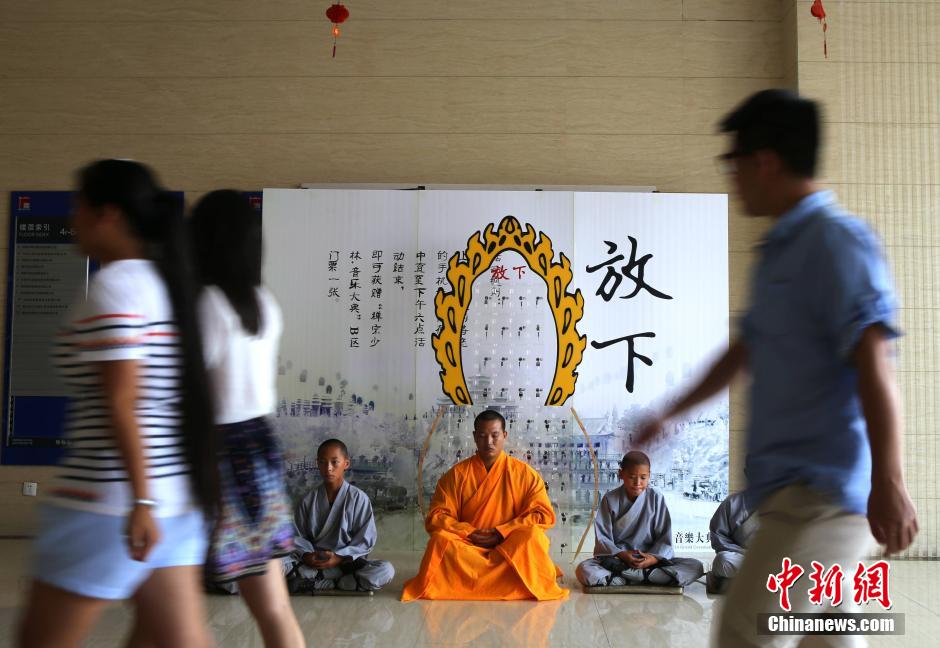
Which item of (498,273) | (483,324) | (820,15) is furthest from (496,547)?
(820,15)

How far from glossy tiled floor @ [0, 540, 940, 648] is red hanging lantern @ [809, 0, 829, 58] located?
3.00m

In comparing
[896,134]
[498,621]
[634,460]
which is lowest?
[498,621]

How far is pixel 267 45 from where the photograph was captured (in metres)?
5.62

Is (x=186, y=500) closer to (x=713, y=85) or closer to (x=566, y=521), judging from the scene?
(x=566, y=521)

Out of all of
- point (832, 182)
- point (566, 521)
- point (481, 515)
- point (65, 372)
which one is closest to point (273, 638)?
point (65, 372)

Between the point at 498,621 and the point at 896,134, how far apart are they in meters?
3.62

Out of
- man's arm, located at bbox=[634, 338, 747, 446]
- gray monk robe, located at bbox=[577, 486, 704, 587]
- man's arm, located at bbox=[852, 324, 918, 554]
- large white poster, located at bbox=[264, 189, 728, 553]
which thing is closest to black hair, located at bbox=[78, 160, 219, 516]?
man's arm, located at bbox=[634, 338, 747, 446]

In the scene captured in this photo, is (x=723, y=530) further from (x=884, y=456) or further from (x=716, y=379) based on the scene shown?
(x=884, y=456)

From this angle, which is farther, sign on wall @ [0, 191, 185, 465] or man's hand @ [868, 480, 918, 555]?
sign on wall @ [0, 191, 185, 465]

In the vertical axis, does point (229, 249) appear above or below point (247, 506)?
above

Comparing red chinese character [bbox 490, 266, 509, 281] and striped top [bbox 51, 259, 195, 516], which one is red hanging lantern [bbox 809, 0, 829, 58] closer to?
red chinese character [bbox 490, 266, 509, 281]

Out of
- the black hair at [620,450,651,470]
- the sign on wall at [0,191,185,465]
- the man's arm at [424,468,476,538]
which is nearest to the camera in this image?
the man's arm at [424,468,476,538]

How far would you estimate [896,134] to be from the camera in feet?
17.1

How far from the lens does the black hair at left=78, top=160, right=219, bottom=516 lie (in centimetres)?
162
